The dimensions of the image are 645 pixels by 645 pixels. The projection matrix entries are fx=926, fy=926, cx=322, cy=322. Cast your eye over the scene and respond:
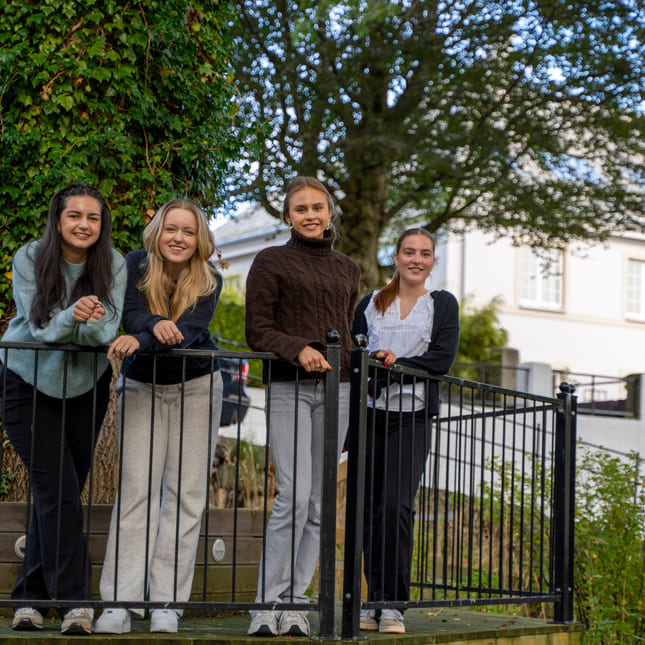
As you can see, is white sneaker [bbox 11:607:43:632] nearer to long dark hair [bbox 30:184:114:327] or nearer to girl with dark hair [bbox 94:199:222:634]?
girl with dark hair [bbox 94:199:222:634]

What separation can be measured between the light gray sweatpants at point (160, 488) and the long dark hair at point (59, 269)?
0.45m

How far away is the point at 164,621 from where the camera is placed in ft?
12.6

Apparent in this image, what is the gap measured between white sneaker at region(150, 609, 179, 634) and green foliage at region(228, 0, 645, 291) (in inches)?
388

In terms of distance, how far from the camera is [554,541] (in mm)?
5520

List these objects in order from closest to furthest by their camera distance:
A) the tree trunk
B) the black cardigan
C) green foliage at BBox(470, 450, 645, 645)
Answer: the black cardigan
green foliage at BBox(470, 450, 645, 645)
the tree trunk

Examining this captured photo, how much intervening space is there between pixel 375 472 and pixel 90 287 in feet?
5.32

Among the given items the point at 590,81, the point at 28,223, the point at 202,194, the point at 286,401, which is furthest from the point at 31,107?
the point at 590,81

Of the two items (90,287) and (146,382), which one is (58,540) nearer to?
(146,382)

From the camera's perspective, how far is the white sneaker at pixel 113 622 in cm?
372

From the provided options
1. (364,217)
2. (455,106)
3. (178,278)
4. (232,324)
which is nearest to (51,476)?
(178,278)

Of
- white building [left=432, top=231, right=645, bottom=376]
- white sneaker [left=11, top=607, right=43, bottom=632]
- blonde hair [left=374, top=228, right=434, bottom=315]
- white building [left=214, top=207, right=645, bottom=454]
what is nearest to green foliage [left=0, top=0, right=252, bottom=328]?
blonde hair [left=374, top=228, right=434, bottom=315]

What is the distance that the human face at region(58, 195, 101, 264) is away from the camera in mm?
3994

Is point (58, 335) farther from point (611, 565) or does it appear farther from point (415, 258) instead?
point (611, 565)

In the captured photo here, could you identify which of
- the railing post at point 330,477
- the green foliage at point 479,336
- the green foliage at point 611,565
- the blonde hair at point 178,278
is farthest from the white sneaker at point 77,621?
the green foliage at point 479,336
